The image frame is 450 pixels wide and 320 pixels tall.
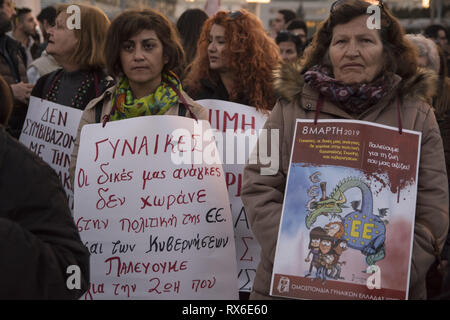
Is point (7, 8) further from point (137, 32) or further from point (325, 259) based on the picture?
point (325, 259)

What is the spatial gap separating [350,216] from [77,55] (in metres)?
2.50

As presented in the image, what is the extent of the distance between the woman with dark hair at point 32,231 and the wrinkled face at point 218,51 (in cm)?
253

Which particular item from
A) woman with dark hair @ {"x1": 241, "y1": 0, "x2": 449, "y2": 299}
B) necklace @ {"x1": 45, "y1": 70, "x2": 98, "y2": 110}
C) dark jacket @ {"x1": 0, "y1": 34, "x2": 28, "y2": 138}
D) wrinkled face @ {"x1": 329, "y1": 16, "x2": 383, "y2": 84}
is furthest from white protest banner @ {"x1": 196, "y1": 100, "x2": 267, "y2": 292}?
dark jacket @ {"x1": 0, "y1": 34, "x2": 28, "y2": 138}

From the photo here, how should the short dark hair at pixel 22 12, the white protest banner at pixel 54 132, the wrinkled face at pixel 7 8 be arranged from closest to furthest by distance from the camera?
the white protest banner at pixel 54 132 < the wrinkled face at pixel 7 8 < the short dark hair at pixel 22 12

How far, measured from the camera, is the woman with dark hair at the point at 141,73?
3.77 meters

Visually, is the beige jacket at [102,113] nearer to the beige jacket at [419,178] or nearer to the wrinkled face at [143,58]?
the wrinkled face at [143,58]

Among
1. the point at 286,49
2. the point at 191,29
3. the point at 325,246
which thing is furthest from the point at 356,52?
the point at 286,49

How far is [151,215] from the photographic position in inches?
136

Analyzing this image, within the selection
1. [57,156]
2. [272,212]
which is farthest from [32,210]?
[57,156]

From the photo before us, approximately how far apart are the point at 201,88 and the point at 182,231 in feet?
4.65

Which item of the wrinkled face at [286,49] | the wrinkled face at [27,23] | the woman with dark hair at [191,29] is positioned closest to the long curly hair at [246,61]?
the woman with dark hair at [191,29]

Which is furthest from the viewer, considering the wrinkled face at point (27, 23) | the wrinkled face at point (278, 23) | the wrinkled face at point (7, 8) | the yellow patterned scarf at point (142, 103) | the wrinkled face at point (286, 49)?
the wrinkled face at point (278, 23)

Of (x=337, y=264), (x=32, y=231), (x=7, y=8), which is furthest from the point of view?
(x=7, y=8)
